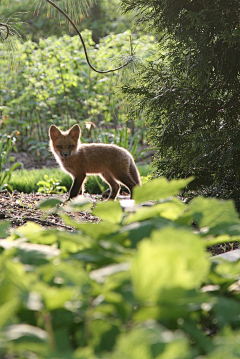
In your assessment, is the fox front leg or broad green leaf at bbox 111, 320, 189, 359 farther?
the fox front leg

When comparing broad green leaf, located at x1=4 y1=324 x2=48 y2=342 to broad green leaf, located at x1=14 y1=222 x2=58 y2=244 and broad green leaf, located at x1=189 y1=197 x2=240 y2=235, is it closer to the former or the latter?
broad green leaf, located at x1=14 y1=222 x2=58 y2=244

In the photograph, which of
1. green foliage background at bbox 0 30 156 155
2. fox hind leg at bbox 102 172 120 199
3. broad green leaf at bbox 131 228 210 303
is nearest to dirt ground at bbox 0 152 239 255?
fox hind leg at bbox 102 172 120 199

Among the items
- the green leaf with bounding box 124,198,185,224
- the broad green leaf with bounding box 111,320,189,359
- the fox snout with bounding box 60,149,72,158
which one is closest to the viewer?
the broad green leaf with bounding box 111,320,189,359

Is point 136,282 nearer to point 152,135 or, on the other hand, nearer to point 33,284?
point 33,284

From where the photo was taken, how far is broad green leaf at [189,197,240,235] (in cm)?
85

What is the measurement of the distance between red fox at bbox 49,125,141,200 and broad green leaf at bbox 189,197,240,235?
135 inches

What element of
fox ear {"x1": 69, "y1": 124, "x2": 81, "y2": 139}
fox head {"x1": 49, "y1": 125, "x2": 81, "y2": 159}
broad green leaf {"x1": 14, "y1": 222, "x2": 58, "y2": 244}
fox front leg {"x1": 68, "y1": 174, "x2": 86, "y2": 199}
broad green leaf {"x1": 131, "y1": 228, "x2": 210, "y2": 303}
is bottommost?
fox front leg {"x1": 68, "y1": 174, "x2": 86, "y2": 199}

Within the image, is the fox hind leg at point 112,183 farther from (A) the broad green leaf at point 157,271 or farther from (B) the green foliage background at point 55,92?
(B) the green foliage background at point 55,92

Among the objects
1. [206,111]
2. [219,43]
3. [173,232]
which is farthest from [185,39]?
[173,232]

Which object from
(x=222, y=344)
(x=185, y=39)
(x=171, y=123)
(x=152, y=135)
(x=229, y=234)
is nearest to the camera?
(x=222, y=344)

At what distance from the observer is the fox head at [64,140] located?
433 centimetres

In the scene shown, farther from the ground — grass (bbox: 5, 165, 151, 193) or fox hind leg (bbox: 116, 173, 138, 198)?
fox hind leg (bbox: 116, 173, 138, 198)

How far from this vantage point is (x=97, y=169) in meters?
4.38

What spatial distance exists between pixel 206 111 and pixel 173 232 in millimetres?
3024
